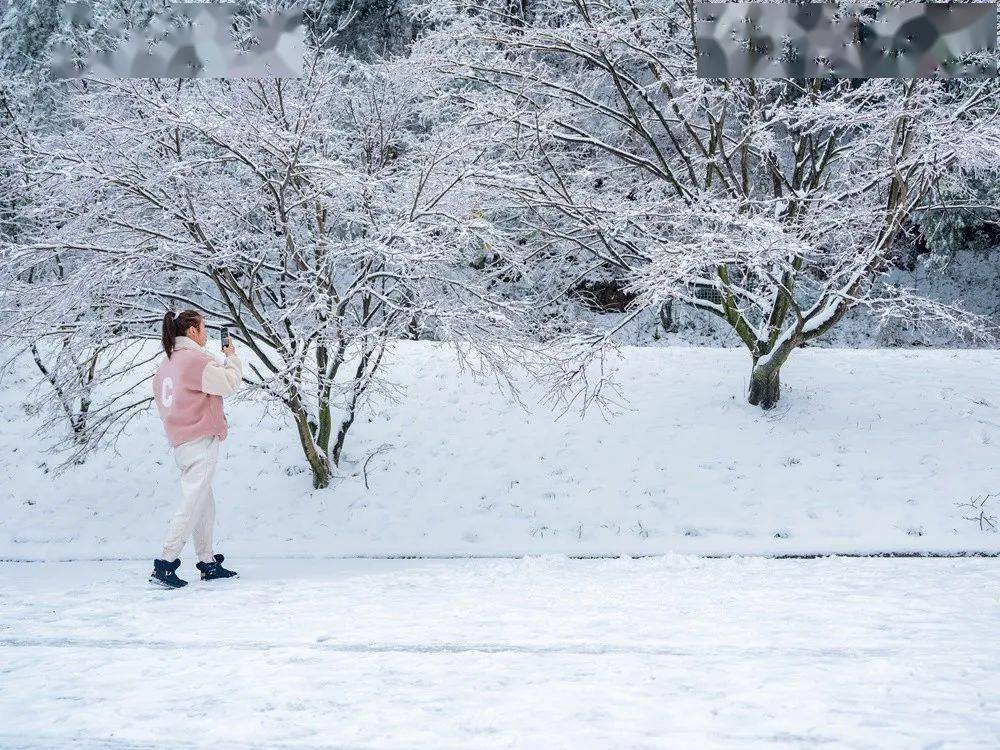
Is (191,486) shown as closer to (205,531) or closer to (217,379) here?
(205,531)

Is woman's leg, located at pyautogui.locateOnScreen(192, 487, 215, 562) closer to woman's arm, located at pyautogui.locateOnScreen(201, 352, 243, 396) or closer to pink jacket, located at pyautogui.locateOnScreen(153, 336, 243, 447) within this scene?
pink jacket, located at pyautogui.locateOnScreen(153, 336, 243, 447)

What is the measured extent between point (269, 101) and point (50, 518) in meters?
5.26

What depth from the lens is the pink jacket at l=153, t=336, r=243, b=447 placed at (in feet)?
16.8

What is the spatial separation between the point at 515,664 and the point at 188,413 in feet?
9.48

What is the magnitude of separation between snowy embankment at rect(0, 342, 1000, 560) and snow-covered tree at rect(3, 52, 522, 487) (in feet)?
3.15

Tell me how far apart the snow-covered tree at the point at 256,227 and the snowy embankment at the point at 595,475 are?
959 mm

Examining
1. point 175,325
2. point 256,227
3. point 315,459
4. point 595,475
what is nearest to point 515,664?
point 175,325

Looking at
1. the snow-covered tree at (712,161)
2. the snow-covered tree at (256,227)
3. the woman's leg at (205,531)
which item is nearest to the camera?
the woman's leg at (205,531)

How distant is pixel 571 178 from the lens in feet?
34.2

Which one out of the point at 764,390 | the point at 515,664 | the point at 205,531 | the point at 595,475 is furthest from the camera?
the point at 764,390

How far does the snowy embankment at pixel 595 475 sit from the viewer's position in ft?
25.1

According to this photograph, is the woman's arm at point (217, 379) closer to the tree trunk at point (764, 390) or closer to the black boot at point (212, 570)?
the black boot at point (212, 570)

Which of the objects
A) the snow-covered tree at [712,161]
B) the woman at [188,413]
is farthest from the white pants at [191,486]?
the snow-covered tree at [712,161]

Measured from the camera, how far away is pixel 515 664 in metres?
3.40
